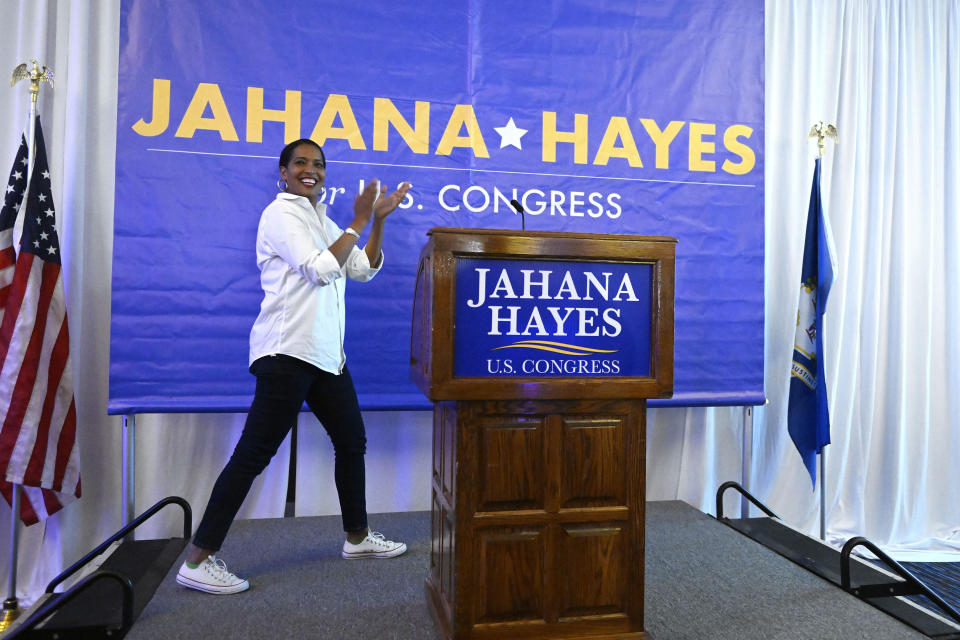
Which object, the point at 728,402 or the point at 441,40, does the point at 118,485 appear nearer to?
the point at 441,40

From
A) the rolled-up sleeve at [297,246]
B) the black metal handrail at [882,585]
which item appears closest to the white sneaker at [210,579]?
the rolled-up sleeve at [297,246]

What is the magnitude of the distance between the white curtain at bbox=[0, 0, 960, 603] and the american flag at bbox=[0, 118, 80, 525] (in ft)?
1.78

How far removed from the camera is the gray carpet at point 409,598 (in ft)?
6.09

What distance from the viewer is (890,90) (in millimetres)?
3457

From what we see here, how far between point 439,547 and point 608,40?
2.30 metres

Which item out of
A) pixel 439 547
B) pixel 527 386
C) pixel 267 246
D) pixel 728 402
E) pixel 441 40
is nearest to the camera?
pixel 527 386

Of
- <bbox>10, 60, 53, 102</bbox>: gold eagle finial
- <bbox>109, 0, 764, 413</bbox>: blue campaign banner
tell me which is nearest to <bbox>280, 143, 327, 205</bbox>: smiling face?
<bbox>109, 0, 764, 413</bbox>: blue campaign banner

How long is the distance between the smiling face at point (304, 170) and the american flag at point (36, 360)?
937mm

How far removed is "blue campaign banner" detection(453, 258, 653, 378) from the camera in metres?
1.58

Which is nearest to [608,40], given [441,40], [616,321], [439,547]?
[441,40]

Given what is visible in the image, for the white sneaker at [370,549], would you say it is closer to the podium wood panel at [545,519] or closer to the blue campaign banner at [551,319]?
the podium wood panel at [545,519]

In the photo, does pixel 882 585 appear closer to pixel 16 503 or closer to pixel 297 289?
pixel 297 289

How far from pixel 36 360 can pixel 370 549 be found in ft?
4.51

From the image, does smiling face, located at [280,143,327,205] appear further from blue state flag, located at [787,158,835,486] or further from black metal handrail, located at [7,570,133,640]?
blue state flag, located at [787,158,835,486]
